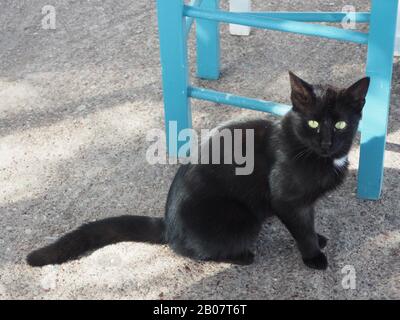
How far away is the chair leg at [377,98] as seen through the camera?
2.36 metres

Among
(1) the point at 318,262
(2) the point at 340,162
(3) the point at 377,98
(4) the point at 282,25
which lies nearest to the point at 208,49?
(4) the point at 282,25

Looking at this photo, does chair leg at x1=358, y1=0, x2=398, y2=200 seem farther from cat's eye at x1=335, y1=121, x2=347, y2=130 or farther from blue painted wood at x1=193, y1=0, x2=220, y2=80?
blue painted wood at x1=193, y1=0, x2=220, y2=80

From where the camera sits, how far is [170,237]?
2.48 m

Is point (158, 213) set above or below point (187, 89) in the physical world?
below

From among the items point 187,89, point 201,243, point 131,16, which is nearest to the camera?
point 201,243

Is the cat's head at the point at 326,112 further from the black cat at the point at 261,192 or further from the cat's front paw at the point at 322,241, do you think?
the cat's front paw at the point at 322,241

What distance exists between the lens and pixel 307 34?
8.19ft

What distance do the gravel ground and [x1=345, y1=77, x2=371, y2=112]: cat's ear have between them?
546 mm

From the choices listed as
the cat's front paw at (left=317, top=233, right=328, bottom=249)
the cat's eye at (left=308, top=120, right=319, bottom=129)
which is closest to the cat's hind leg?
the cat's front paw at (left=317, top=233, right=328, bottom=249)

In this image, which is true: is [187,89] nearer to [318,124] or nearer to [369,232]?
[318,124]

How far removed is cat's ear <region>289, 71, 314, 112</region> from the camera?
2242mm

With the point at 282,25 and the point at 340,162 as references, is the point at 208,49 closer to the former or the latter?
the point at 282,25

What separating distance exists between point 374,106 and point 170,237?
88 centimetres
